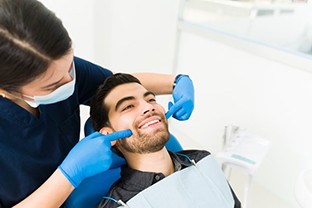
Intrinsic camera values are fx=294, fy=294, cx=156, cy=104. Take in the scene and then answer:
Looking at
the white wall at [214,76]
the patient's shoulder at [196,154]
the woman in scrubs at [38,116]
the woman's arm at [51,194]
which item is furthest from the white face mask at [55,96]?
the white wall at [214,76]

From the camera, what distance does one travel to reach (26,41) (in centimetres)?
68

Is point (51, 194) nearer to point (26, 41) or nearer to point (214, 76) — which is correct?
point (26, 41)

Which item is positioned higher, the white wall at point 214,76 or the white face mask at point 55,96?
the white face mask at point 55,96

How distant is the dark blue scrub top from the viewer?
86 centimetres

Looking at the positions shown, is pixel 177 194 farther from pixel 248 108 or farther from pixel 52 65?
pixel 248 108

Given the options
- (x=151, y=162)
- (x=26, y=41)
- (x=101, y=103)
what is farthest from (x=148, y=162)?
(x=26, y=41)

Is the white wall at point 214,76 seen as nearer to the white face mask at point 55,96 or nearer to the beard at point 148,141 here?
the beard at point 148,141

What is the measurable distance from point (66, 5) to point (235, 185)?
1.62 meters

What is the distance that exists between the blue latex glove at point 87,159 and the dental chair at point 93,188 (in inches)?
4.7

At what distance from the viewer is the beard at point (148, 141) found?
3.54 ft

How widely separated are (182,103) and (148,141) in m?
0.23

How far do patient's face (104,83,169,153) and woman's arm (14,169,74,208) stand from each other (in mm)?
311

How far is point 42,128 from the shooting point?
3.12ft

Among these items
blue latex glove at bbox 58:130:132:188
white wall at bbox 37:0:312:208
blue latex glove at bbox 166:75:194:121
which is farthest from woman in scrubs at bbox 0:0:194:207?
white wall at bbox 37:0:312:208
